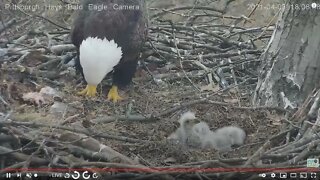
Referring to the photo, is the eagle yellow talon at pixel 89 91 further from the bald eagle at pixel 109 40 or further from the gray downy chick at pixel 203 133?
the gray downy chick at pixel 203 133

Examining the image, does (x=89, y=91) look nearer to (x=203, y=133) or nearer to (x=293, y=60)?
(x=203, y=133)

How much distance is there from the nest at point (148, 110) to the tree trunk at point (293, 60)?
0.09 m

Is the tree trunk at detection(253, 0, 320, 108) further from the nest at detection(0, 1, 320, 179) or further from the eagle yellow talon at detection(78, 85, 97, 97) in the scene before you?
the eagle yellow talon at detection(78, 85, 97, 97)

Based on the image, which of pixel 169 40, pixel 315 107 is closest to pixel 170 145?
pixel 315 107

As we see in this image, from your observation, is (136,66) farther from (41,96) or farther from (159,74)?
(41,96)

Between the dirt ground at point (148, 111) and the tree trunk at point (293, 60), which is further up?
the tree trunk at point (293, 60)

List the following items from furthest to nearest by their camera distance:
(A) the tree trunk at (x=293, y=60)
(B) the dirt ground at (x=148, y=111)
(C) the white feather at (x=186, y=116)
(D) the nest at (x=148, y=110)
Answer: (A) the tree trunk at (x=293, y=60) → (C) the white feather at (x=186, y=116) → (B) the dirt ground at (x=148, y=111) → (D) the nest at (x=148, y=110)

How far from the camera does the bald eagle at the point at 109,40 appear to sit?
210cm

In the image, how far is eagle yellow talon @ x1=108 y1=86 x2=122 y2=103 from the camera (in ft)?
7.18

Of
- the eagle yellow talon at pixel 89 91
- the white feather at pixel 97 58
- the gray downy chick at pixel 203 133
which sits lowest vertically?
the gray downy chick at pixel 203 133

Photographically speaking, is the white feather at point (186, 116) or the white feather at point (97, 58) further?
the white feather at point (97, 58)

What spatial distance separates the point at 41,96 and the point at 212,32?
104 cm

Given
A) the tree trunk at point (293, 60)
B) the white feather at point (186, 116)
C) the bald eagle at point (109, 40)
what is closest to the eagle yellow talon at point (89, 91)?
the bald eagle at point (109, 40)

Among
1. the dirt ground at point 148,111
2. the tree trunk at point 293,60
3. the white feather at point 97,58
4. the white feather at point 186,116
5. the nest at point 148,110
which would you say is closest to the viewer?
the nest at point 148,110
